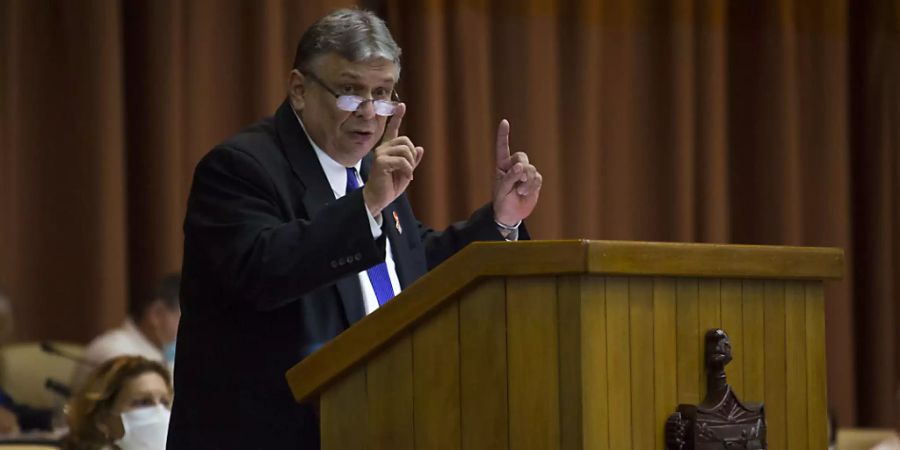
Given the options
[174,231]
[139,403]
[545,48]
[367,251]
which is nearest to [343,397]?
A: [367,251]

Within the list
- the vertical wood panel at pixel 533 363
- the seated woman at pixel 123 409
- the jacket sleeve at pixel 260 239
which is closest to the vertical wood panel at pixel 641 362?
the vertical wood panel at pixel 533 363

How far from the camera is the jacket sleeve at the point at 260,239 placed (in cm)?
216

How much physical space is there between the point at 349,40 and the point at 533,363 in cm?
86

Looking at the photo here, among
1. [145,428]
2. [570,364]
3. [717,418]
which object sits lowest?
[145,428]

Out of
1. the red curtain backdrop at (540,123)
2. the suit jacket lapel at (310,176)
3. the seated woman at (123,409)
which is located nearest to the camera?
the suit jacket lapel at (310,176)

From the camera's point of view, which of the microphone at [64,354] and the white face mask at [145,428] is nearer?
the white face mask at [145,428]

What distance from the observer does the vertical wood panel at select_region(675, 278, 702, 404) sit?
6.41ft

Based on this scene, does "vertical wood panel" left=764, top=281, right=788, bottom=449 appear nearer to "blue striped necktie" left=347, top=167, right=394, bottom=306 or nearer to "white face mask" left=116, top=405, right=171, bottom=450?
"blue striped necktie" left=347, top=167, right=394, bottom=306

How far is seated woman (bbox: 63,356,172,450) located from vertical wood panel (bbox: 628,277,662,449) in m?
2.18

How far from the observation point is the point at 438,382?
1.96 meters

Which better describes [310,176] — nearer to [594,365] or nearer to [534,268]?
[534,268]

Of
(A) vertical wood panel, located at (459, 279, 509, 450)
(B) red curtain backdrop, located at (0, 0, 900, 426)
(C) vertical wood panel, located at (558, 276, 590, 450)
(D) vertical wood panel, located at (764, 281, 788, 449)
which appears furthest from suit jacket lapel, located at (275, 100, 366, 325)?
(B) red curtain backdrop, located at (0, 0, 900, 426)

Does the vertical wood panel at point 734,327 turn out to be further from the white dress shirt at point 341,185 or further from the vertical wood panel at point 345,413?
the white dress shirt at point 341,185

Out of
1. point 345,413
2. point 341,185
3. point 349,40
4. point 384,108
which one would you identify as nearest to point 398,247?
point 341,185
